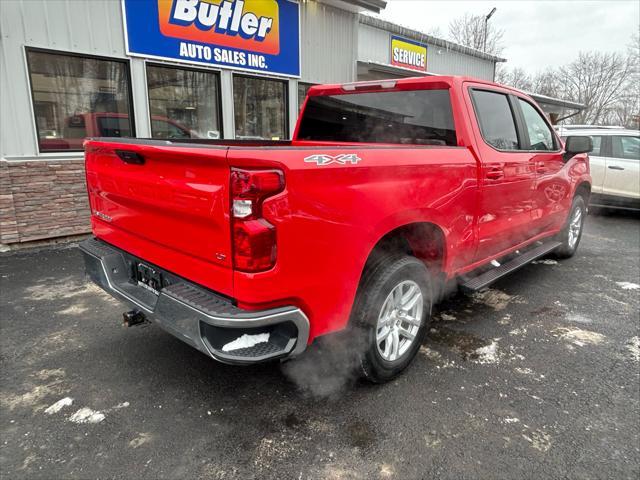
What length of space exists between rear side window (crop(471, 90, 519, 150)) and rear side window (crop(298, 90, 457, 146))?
12.4 inches

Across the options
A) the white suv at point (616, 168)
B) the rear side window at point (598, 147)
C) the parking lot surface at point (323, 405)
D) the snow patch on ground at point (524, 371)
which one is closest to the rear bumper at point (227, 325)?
the parking lot surface at point (323, 405)

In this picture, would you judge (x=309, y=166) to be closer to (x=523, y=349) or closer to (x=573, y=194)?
(x=523, y=349)

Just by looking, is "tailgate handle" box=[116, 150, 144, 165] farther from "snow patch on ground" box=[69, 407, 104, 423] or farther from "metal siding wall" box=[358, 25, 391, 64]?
"metal siding wall" box=[358, 25, 391, 64]

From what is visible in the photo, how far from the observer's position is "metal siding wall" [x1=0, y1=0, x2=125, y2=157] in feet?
18.5

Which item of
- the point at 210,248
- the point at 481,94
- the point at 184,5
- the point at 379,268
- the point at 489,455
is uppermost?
the point at 184,5

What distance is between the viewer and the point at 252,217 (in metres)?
1.97

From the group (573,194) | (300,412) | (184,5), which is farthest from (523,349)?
(184,5)

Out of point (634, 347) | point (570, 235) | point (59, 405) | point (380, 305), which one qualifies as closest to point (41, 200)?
point (59, 405)

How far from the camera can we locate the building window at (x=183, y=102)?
7262mm

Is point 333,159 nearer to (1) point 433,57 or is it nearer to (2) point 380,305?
(2) point 380,305

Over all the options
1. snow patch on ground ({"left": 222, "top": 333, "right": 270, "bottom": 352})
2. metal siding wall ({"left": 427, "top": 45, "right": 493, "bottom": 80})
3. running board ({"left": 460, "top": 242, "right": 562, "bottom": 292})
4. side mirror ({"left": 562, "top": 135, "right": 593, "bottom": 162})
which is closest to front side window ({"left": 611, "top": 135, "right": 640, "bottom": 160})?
side mirror ({"left": 562, "top": 135, "right": 593, "bottom": 162})

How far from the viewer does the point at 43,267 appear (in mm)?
5328

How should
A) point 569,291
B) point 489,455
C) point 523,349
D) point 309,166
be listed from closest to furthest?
point 309,166 → point 489,455 → point 523,349 → point 569,291

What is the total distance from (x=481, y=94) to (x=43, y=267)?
5.15 meters
